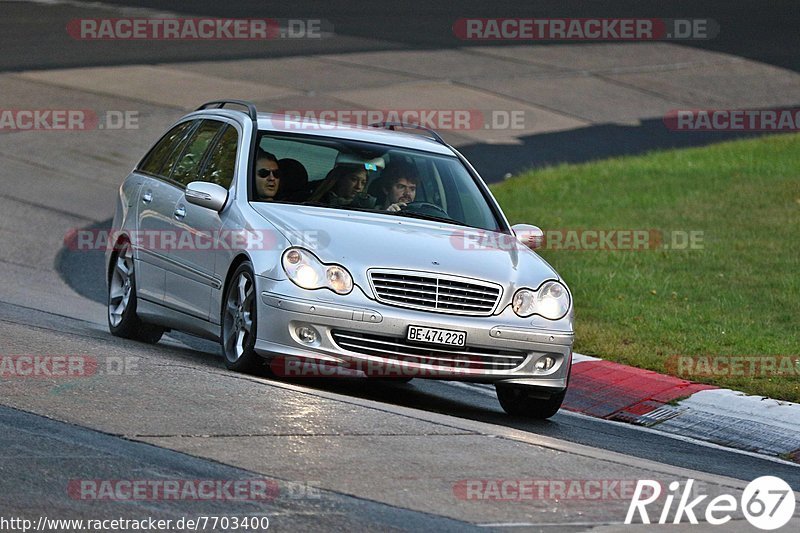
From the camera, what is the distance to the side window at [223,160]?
10.2 metres

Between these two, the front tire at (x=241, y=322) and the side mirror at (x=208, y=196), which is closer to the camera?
the front tire at (x=241, y=322)

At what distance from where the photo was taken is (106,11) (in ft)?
102

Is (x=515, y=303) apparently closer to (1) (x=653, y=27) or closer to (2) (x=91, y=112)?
(2) (x=91, y=112)

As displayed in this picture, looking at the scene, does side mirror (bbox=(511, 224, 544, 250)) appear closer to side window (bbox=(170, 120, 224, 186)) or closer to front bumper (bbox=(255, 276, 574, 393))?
front bumper (bbox=(255, 276, 574, 393))

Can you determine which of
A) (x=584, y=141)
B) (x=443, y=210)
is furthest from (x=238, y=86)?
(x=443, y=210)

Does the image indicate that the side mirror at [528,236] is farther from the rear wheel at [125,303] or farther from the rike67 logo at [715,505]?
the rike67 logo at [715,505]

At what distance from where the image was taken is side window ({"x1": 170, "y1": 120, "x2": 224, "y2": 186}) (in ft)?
35.1

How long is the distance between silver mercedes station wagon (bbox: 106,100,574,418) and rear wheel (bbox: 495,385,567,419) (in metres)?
0.01

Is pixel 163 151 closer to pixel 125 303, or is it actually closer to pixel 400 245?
pixel 125 303

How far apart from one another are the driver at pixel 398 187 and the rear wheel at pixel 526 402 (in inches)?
52.6

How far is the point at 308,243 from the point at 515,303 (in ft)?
4.09

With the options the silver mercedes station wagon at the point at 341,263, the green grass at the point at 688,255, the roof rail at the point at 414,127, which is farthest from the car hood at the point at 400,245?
the green grass at the point at 688,255

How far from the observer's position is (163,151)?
11.5m

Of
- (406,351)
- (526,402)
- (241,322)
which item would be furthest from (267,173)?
(526,402)
